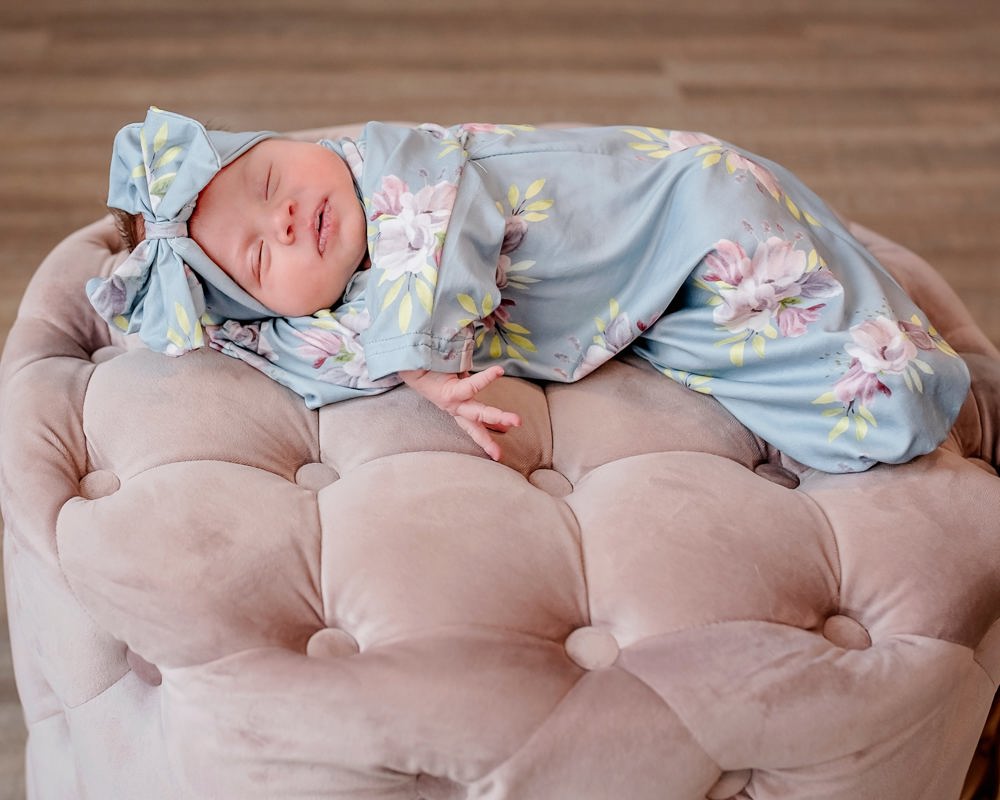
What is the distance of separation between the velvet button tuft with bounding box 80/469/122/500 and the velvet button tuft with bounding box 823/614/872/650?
727 millimetres

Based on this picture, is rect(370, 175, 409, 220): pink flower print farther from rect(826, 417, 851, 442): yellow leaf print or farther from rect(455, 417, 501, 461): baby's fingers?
rect(826, 417, 851, 442): yellow leaf print

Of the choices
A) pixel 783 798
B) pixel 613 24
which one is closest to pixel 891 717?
pixel 783 798

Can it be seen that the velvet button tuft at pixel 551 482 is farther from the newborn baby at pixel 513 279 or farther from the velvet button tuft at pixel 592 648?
the velvet button tuft at pixel 592 648

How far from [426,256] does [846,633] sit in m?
0.57

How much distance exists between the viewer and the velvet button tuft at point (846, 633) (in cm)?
102

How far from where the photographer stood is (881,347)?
3.79 ft

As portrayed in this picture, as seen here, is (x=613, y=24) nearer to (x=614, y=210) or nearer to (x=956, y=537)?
(x=614, y=210)

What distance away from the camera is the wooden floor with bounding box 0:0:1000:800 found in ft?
7.47

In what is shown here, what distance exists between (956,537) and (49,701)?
0.97 meters

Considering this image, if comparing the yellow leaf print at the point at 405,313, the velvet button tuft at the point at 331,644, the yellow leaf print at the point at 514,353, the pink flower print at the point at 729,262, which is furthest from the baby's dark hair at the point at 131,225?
the pink flower print at the point at 729,262

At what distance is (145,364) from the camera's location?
121 centimetres

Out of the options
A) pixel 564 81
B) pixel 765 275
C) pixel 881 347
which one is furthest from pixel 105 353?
pixel 564 81

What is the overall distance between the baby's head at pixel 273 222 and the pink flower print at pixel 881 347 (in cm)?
56

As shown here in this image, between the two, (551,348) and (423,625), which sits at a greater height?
(551,348)
